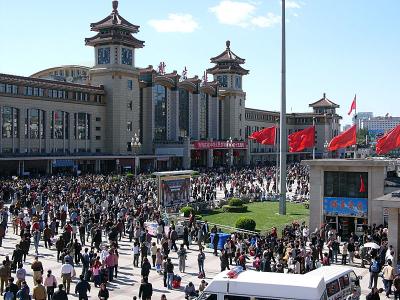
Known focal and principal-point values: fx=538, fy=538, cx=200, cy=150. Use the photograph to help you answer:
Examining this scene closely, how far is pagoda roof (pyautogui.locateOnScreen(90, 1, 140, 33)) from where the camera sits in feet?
238

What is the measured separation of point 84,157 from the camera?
65.4m

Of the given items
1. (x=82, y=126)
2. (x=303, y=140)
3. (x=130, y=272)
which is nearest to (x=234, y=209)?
(x=303, y=140)

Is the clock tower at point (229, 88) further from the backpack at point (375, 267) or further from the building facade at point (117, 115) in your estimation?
the backpack at point (375, 267)

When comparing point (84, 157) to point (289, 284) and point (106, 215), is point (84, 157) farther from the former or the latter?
point (289, 284)

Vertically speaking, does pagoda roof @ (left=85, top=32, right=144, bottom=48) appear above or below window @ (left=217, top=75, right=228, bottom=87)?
above

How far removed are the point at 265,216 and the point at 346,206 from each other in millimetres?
10137

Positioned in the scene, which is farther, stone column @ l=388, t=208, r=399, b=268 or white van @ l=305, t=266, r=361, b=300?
stone column @ l=388, t=208, r=399, b=268

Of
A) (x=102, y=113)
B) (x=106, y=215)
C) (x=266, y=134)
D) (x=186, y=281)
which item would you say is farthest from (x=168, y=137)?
(x=186, y=281)

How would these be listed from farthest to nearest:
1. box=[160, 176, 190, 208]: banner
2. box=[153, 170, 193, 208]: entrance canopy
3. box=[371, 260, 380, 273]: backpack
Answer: box=[160, 176, 190, 208]: banner, box=[153, 170, 193, 208]: entrance canopy, box=[371, 260, 380, 273]: backpack

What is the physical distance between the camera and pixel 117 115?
73.2m

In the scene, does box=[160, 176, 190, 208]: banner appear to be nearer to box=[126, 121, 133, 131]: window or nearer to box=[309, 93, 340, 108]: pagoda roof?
box=[126, 121, 133, 131]: window

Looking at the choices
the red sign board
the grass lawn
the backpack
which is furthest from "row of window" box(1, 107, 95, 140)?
the backpack

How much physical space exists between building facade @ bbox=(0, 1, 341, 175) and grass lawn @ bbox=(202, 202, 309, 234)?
17.1 metres

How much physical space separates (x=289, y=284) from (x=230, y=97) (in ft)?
289
